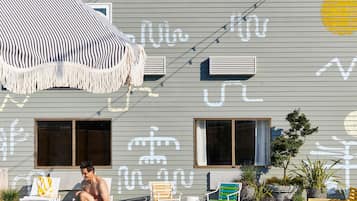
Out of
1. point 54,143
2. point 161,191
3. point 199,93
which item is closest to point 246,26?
point 199,93

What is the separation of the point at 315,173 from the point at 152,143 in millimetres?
3515

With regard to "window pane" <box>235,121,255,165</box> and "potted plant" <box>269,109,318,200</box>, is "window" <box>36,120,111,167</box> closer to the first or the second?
"window pane" <box>235,121,255,165</box>


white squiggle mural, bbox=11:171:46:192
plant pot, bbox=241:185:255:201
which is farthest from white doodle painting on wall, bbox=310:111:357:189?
white squiggle mural, bbox=11:171:46:192

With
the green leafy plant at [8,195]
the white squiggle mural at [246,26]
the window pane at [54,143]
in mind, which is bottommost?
the green leafy plant at [8,195]

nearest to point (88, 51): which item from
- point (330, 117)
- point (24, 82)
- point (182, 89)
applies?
point (24, 82)

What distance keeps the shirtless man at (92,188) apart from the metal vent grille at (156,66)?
6.00 m

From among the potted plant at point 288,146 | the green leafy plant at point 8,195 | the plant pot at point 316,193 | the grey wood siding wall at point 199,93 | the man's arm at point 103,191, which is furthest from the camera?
the grey wood siding wall at point 199,93

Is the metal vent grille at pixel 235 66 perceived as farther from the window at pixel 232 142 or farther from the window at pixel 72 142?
the window at pixel 72 142

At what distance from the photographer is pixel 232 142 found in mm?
13766

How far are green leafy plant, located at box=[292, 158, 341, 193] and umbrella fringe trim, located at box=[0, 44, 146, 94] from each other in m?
8.04

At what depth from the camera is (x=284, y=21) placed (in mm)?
13648

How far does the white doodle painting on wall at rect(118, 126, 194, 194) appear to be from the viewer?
1361cm

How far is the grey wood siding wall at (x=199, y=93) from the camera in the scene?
13.6 meters

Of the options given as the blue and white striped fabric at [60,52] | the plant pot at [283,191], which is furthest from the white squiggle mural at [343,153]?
the blue and white striped fabric at [60,52]
